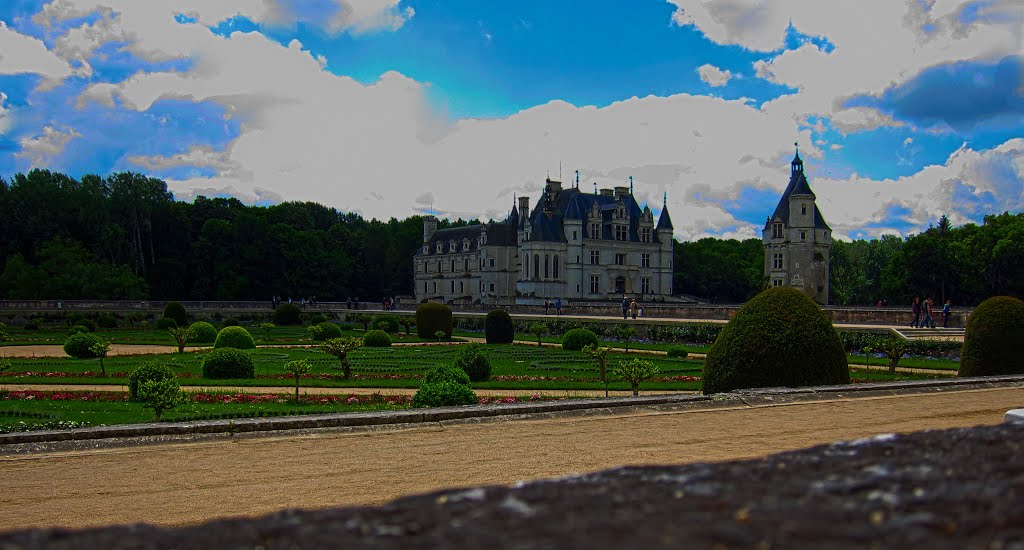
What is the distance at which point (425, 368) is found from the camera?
67.5 ft

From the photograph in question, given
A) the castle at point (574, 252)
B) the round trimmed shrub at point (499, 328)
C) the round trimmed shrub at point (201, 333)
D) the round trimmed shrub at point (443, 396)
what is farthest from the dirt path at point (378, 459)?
the castle at point (574, 252)

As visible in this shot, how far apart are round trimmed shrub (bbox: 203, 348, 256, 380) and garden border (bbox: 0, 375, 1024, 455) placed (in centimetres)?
873

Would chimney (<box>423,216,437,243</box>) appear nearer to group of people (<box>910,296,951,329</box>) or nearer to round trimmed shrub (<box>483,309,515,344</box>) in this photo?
round trimmed shrub (<box>483,309,515,344</box>)

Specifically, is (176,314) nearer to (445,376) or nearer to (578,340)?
(578,340)

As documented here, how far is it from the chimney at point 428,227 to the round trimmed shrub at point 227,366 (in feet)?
224

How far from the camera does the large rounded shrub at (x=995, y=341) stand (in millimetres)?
15883

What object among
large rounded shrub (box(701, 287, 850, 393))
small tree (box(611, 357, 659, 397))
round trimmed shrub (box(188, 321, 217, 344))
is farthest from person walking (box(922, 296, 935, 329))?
round trimmed shrub (box(188, 321, 217, 344))

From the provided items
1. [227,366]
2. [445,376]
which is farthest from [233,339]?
[445,376]

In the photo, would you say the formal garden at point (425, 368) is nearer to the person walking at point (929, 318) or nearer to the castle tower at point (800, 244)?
the person walking at point (929, 318)

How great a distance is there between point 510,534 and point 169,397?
33.5 ft

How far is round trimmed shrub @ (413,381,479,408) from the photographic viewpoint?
11750 mm

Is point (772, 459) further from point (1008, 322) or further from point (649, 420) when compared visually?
point (1008, 322)

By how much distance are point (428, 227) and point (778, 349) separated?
76102mm

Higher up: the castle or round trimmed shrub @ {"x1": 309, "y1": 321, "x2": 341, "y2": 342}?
the castle
